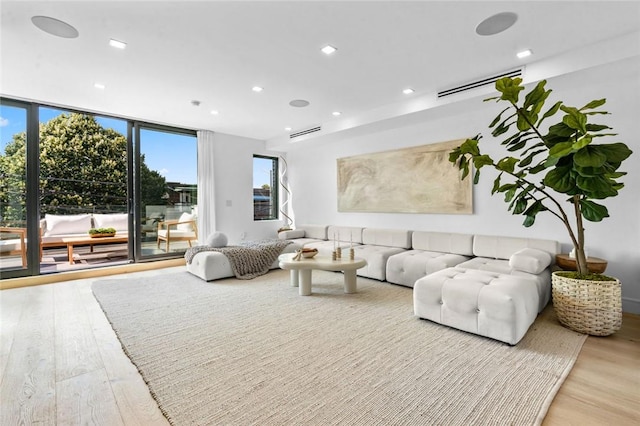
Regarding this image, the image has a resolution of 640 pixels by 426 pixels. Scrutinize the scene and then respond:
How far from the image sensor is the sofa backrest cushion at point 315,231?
592 cm

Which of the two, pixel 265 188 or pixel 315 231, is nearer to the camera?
pixel 315 231

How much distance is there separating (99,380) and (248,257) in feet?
8.90

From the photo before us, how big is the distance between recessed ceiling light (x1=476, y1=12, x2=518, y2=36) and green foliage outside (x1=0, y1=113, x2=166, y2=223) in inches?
210

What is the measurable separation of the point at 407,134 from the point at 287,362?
4.07m

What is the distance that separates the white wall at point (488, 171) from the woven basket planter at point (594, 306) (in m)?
0.96

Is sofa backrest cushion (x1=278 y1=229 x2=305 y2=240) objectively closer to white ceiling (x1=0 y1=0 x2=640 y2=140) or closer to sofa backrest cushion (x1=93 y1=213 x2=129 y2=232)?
white ceiling (x1=0 y1=0 x2=640 y2=140)

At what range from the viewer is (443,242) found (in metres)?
4.24

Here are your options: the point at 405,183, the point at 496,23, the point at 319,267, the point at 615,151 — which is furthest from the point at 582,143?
the point at 405,183

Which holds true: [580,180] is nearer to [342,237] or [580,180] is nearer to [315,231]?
[342,237]

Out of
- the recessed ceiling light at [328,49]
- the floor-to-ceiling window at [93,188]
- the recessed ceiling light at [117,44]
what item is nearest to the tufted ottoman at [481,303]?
the recessed ceiling light at [328,49]

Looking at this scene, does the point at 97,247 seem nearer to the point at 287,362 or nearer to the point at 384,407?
the point at 287,362

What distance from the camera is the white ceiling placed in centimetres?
224

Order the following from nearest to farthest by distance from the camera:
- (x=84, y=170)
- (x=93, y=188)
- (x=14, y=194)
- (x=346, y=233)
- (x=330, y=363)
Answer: (x=330, y=363), (x=14, y=194), (x=346, y=233), (x=93, y=188), (x=84, y=170)

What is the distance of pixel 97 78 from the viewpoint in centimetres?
341
